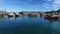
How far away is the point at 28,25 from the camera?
2842 mm

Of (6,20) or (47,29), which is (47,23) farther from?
(6,20)

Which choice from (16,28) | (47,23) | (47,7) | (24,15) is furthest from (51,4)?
(16,28)

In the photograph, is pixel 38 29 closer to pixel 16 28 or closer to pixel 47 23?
pixel 47 23

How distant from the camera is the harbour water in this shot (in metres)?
A: 2.80

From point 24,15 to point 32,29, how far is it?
0.29 metres

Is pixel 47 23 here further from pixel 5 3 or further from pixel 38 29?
pixel 5 3

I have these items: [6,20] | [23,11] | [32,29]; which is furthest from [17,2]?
[32,29]

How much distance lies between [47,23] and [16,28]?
562 millimetres

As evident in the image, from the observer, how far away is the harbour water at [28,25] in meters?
2.80

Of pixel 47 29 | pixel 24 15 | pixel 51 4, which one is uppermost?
pixel 51 4

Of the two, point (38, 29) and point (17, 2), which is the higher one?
point (17, 2)

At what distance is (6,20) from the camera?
2.81 meters

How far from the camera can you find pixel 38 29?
2812 millimetres

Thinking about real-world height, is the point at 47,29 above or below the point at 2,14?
below
